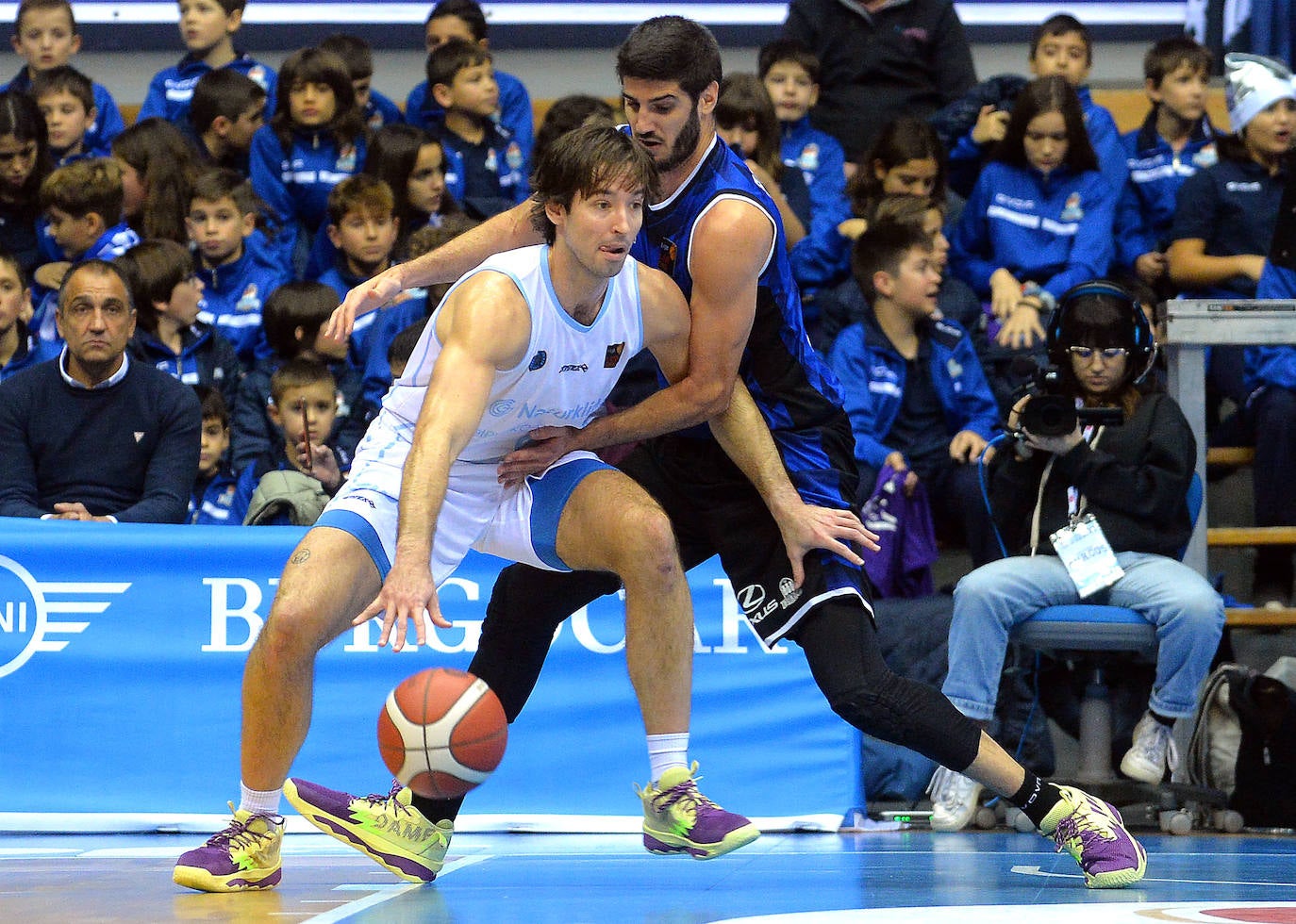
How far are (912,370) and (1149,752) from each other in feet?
7.62

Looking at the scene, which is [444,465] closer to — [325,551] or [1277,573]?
[325,551]

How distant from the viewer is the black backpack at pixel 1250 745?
6551 mm

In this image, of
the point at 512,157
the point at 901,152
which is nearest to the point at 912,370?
the point at 901,152

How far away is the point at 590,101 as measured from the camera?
375 inches

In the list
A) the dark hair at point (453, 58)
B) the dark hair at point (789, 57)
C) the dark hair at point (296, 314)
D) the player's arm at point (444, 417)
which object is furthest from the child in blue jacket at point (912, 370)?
the player's arm at point (444, 417)

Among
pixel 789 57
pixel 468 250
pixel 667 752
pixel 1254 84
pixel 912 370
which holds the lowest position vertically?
pixel 667 752

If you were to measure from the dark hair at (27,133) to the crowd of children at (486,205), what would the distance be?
0.05 ft

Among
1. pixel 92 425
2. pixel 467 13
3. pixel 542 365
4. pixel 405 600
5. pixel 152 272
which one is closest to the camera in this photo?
pixel 405 600

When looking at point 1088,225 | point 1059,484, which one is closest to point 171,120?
point 1088,225

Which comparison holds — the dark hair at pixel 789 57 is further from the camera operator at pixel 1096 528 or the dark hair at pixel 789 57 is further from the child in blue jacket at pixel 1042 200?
the camera operator at pixel 1096 528

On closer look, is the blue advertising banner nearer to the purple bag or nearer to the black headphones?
the purple bag

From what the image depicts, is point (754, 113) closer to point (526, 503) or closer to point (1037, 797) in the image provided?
point (526, 503)

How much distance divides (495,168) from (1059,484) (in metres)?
4.34

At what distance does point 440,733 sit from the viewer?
4.09 metres
